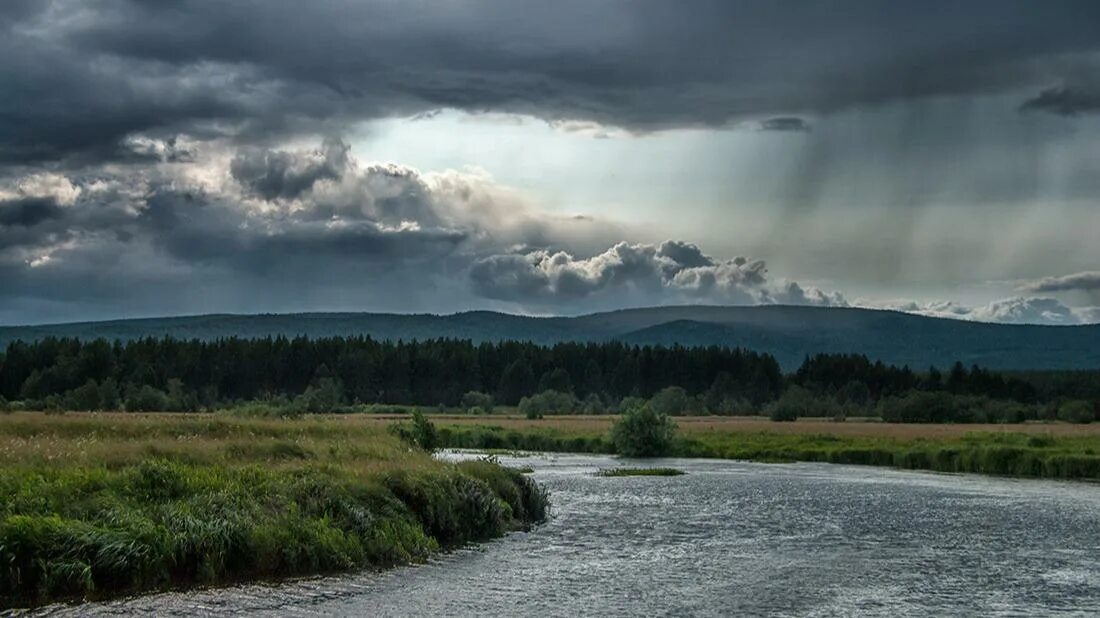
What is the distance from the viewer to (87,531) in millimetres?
25016

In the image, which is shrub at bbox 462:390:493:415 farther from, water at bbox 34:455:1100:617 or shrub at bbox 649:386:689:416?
water at bbox 34:455:1100:617

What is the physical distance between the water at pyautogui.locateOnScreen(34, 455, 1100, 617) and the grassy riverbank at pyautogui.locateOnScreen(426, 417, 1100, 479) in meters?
19.2

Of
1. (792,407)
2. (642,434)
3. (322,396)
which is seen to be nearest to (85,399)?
(322,396)

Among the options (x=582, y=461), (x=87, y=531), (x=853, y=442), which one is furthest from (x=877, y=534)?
(x=853, y=442)

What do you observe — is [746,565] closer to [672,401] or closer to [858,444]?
[858,444]

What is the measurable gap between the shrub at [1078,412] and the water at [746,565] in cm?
7282

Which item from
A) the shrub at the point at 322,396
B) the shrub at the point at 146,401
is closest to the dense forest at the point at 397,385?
the shrub at the point at 322,396

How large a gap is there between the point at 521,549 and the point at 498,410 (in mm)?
138142

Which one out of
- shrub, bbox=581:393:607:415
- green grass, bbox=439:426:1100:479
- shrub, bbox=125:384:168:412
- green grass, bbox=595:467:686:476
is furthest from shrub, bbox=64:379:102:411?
green grass, bbox=595:467:686:476

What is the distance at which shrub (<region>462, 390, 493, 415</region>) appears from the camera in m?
169

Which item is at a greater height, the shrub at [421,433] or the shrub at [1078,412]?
the shrub at [1078,412]

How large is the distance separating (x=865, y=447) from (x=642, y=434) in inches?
694

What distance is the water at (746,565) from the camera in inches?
1019

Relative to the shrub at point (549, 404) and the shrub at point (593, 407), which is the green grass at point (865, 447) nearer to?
the shrub at point (549, 404)
